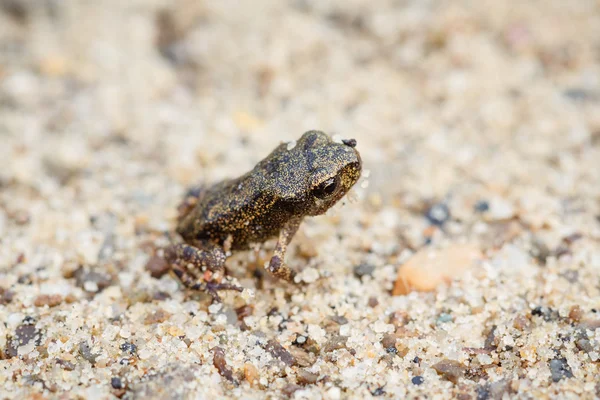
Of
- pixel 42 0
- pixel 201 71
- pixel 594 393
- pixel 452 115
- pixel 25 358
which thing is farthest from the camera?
pixel 42 0

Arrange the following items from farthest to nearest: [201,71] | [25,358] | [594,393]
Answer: [201,71] < [25,358] < [594,393]

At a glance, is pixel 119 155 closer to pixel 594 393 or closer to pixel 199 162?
pixel 199 162

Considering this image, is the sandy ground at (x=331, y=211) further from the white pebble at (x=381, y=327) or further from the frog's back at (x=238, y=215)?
the frog's back at (x=238, y=215)

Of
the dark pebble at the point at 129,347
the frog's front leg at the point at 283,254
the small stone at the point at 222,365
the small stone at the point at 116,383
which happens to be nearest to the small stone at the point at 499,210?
the frog's front leg at the point at 283,254

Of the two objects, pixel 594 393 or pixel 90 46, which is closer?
pixel 594 393

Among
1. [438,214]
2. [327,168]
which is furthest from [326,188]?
[438,214]

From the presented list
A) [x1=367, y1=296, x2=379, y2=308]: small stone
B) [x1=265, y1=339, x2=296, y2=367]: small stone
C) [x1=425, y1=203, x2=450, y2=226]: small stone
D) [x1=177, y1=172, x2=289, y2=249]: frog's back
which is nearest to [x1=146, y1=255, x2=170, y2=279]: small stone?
[x1=177, y1=172, x2=289, y2=249]: frog's back

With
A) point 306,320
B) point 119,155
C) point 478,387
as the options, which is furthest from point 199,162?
point 478,387
